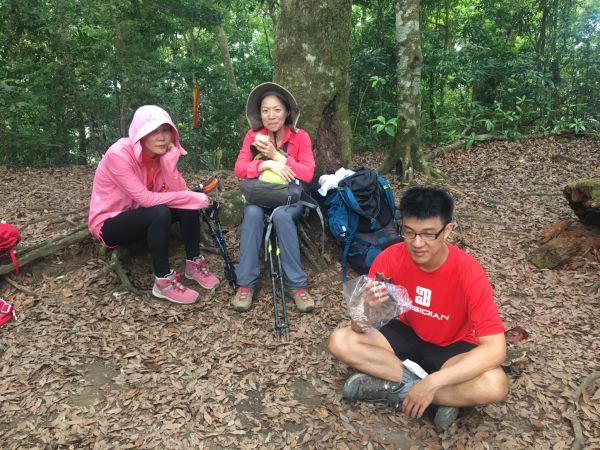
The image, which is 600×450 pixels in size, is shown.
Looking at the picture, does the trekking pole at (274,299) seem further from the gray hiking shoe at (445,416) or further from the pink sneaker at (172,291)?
the gray hiking shoe at (445,416)

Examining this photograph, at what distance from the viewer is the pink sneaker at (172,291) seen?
12.9 feet

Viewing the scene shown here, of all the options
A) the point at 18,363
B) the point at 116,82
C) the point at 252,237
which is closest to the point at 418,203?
the point at 252,237

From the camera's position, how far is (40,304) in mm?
3828

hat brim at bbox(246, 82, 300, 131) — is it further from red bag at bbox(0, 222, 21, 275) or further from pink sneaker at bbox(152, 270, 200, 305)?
red bag at bbox(0, 222, 21, 275)

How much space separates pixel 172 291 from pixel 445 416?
2546 millimetres

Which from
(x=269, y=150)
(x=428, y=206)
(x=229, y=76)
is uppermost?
(x=229, y=76)

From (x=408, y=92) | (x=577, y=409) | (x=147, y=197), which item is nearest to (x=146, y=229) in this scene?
(x=147, y=197)

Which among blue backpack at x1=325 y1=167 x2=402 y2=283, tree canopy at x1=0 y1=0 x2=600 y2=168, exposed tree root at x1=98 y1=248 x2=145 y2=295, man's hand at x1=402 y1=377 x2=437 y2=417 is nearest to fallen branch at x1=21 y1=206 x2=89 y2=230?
exposed tree root at x1=98 y1=248 x2=145 y2=295

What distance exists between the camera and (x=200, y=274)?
4230 millimetres

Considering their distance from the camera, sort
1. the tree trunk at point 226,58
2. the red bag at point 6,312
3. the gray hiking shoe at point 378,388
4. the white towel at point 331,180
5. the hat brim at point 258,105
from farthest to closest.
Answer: the tree trunk at point 226,58 < the white towel at point 331,180 < the hat brim at point 258,105 < the red bag at point 6,312 < the gray hiking shoe at point 378,388

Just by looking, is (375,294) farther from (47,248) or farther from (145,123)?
(47,248)

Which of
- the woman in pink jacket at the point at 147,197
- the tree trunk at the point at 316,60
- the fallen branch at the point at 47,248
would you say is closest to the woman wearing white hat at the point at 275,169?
the woman in pink jacket at the point at 147,197

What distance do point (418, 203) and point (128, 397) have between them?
240 centimetres

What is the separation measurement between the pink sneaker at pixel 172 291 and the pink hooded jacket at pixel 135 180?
2.21 feet
